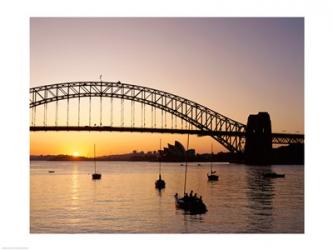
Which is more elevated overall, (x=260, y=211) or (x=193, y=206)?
(x=193, y=206)

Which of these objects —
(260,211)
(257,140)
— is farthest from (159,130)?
(260,211)

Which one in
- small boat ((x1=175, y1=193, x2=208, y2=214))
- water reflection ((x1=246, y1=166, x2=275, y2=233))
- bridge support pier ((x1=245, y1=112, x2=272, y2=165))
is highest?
bridge support pier ((x1=245, y1=112, x2=272, y2=165))

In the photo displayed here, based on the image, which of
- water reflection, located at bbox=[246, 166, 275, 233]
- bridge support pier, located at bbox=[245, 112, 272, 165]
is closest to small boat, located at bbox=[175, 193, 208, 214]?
water reflection, located at bbox=[246, 166, 275, 233]

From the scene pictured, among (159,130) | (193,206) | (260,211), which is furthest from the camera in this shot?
(159,130)

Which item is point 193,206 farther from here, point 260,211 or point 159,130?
point 159,130

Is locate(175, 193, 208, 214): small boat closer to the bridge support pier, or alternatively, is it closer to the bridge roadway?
the bridge roadway

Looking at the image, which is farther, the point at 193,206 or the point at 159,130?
the point at 159,130

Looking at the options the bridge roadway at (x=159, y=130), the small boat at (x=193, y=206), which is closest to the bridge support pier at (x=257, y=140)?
the bridge roadway at (x=159, y=130)
